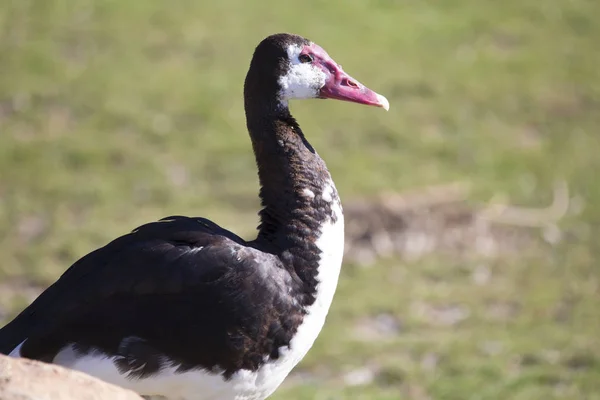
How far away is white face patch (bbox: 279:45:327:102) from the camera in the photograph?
5.16m

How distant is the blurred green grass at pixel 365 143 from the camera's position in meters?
7.44

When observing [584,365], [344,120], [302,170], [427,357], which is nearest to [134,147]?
[344,120]

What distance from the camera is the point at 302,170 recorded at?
16.8 feet

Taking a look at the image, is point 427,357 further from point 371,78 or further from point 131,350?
point 371,78

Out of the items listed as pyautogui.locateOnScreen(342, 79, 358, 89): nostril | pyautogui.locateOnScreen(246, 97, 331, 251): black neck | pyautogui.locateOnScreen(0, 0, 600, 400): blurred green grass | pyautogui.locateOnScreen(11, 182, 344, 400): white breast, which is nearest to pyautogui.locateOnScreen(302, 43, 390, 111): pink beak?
pyautogui.locateOnScreen(342, 79, 358, 89): nostril

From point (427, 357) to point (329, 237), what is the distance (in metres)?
2.56

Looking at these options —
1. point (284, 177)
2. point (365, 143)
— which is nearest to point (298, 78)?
point (284, 177)

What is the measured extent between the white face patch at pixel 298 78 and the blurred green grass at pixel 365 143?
2141 millimetres

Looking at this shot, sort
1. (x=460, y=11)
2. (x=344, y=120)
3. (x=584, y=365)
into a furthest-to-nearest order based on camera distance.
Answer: (x=460, y=11) → (x=344, y=120) → (x=584, y=365)

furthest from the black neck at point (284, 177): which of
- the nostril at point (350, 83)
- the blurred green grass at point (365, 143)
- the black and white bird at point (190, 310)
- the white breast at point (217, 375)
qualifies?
the blurred green grass at point (365, 143)

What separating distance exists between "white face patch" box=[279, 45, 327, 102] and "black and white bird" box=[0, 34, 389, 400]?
0.51m

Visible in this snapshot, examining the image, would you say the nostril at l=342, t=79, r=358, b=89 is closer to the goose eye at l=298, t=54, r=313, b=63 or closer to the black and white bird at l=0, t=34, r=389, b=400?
the goose eye at l=298, t=54, r=313, b=63

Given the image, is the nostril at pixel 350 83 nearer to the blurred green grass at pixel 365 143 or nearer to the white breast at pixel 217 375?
the white breast at pixel 217 375

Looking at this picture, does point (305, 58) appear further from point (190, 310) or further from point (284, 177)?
point (190, 310)
